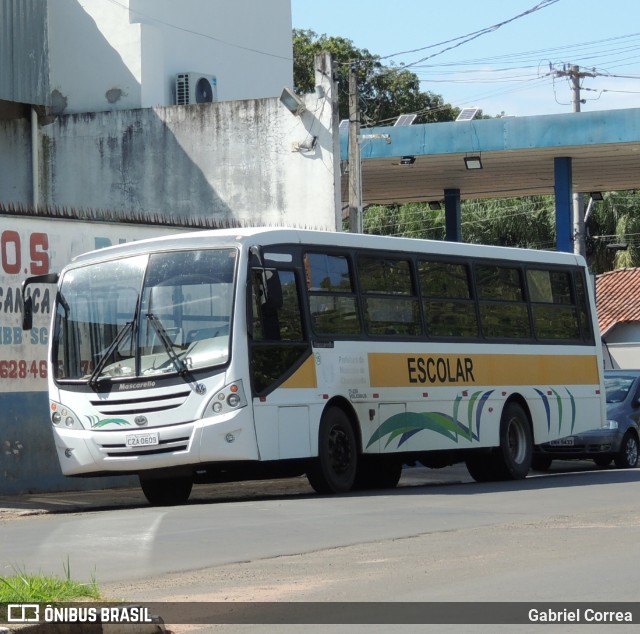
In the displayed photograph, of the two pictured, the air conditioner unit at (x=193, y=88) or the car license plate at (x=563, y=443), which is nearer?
the car license plate at (x=563, y=443)

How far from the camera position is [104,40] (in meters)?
28.0

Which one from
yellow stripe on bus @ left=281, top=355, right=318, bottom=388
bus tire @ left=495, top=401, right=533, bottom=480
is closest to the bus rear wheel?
bus tire @ left=495, top=401, right=533, bottom=480

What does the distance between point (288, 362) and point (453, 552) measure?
5.56 m

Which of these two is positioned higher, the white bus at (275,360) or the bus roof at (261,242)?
the bus roof at (261,242)

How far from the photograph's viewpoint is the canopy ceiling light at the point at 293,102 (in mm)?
23719

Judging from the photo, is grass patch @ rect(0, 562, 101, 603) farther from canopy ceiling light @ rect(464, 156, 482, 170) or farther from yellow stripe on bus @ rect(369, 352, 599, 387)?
canopy ceiling light @ rect(464, 156, 482, 170)

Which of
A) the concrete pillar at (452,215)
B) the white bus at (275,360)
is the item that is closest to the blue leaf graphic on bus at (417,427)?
the white bus at (275,360)

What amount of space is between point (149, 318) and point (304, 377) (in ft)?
6.08

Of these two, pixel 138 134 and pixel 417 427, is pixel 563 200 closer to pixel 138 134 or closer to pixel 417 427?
pixel 138 134

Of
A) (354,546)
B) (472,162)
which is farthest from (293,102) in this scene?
(354,546)

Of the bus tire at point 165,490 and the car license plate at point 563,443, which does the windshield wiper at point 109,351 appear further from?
the car license plate at point 563,443

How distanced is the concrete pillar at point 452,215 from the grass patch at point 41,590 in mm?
A: 27183

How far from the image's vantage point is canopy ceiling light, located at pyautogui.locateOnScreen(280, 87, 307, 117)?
77.8 ft

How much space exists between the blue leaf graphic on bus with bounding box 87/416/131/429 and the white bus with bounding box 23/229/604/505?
2 centimetres
